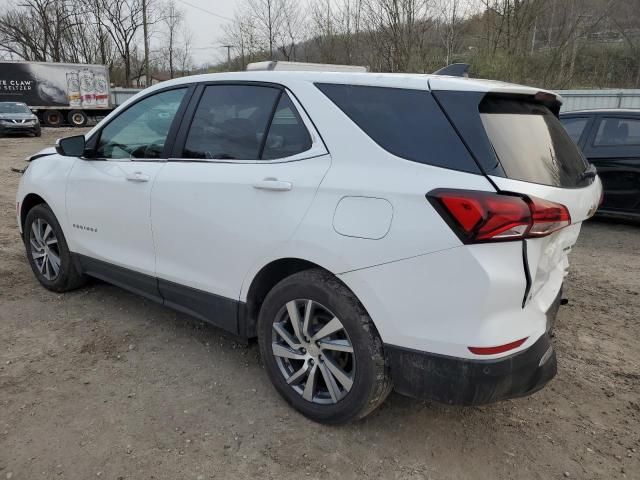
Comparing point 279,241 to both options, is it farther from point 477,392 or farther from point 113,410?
point 113,410

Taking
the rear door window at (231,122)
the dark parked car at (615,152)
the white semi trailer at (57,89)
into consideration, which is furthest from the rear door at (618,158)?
the white semi trailer at (57,89)

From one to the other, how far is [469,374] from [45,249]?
3.69 metres

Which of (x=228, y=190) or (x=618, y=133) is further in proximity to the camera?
(x=618, y=133)

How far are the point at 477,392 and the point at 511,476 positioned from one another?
19.8 inches

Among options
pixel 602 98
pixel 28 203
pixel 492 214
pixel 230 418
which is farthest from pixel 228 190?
pixel 602 98

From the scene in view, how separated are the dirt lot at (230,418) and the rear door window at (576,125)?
4.04 meters

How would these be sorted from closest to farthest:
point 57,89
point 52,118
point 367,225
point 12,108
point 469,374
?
1. point 469,374
2. point 367,225
3. point 12,108
4. point 57,89
5. point 52,118

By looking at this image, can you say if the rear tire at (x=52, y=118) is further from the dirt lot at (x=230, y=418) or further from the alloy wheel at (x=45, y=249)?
the dirt lot at (x=230, y=418)

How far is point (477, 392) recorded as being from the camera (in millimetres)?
2145

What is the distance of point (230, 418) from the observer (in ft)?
8.85

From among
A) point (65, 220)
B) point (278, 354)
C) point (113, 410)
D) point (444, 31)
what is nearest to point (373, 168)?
point (278, 354)

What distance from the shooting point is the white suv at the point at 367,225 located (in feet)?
6.75

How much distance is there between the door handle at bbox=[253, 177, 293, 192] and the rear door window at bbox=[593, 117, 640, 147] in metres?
6.04

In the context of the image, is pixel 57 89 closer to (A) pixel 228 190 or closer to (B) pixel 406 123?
(A) pixel 228 190
